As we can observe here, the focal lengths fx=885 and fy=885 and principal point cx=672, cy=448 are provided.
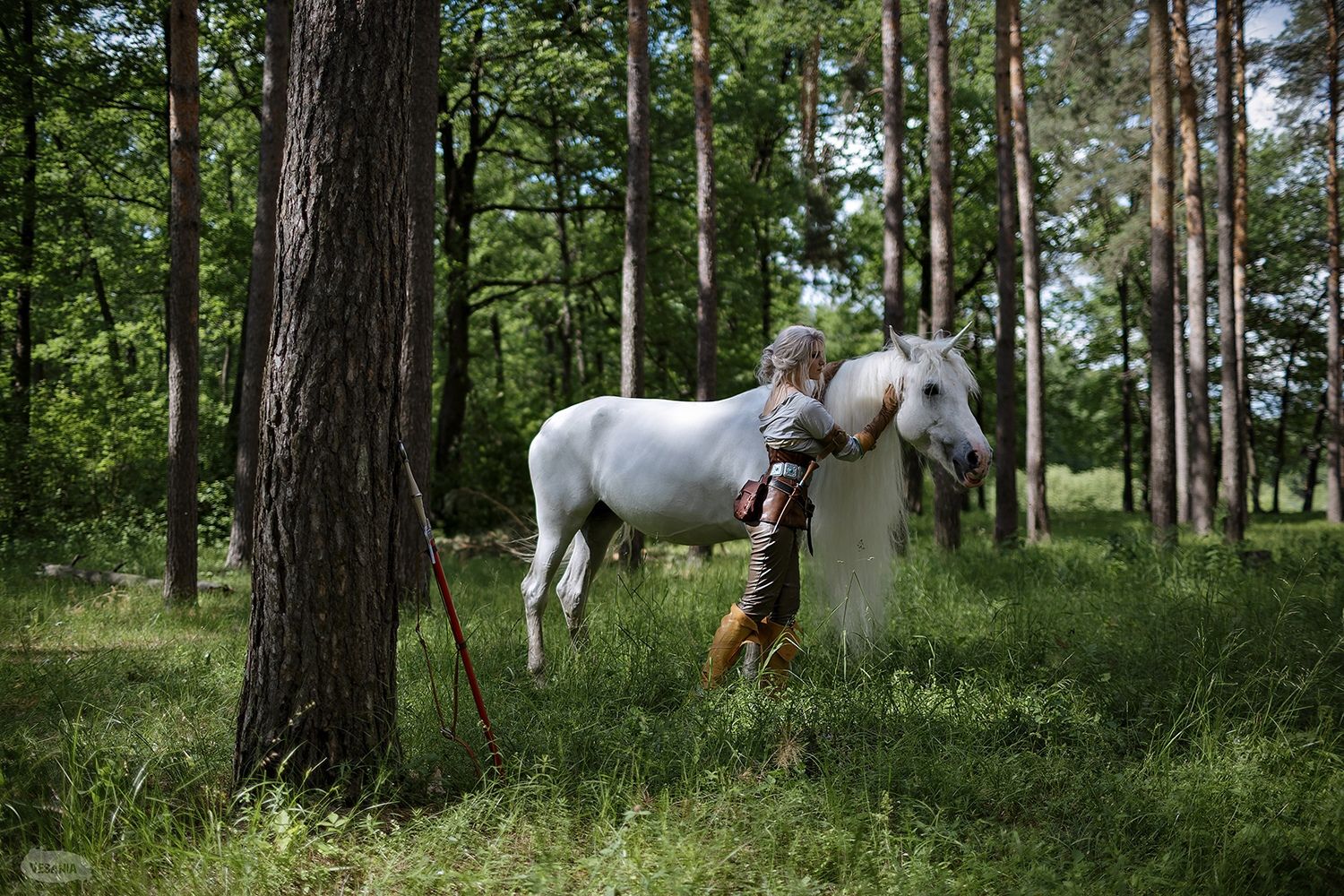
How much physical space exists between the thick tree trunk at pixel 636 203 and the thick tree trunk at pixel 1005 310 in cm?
633

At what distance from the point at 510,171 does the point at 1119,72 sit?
45.1 feet

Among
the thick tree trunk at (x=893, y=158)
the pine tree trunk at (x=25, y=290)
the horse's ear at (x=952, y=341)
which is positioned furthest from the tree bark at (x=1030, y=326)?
the pine tree trunk at (x=25, y=290)

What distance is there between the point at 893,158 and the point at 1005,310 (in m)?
3.48

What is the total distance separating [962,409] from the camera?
498 centimetres

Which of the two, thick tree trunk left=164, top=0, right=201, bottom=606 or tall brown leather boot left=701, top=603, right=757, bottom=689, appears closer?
tall brown leather boot left=701, top=603, right=757, bottom=689

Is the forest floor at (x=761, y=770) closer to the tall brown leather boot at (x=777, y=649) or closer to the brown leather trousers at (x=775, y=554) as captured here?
the tall brown leather boot at (x=777, y=649)

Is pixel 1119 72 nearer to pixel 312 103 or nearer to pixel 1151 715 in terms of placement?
pixel 1151 715

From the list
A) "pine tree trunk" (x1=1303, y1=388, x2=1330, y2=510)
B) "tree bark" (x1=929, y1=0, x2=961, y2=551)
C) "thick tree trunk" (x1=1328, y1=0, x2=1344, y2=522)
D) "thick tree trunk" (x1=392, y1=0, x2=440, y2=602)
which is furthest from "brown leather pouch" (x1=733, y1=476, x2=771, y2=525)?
"pine tree trunk" (x1=1303, y1=388, x2=1330, y2=510)

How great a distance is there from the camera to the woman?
15.3ft

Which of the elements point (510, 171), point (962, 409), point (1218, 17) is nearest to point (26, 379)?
point (510, 171)

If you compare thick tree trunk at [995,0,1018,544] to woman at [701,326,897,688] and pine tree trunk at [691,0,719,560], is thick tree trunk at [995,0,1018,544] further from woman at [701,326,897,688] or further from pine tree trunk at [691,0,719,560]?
woman at [701,326,897,688]

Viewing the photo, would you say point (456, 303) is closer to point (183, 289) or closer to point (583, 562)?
point (183, 289)

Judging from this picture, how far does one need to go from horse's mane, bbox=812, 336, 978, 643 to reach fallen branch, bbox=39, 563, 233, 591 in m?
6.87

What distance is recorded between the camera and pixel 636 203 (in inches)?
418
